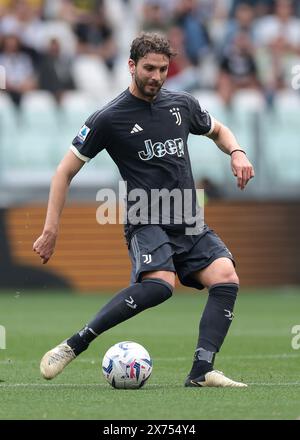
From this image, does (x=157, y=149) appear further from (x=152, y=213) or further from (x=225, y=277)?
(x=225, y=277)

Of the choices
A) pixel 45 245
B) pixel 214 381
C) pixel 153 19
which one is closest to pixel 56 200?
pixel 45 245

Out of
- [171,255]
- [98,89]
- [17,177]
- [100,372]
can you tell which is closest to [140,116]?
[171,255]

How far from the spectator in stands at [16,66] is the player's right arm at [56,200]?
1009 cm

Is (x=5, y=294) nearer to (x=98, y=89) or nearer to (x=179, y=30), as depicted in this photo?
(x=98, y=89)

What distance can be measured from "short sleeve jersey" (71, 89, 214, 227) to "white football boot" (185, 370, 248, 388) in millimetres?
1057

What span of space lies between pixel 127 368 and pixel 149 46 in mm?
2117

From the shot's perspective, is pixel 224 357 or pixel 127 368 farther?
pixel 224 357

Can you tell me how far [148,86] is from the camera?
8117 millimetres

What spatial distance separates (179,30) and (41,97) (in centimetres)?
290

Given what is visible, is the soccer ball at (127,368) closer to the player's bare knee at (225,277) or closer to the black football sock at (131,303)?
the black football sock at (131,303)

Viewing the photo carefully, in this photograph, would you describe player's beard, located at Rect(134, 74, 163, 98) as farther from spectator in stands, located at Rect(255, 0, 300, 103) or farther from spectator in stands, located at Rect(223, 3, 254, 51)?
spectator in stands, located at Rect(223, 3, 254, 51)

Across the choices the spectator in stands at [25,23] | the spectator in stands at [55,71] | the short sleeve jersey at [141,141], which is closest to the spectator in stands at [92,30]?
the spectator in stands at [25,23]

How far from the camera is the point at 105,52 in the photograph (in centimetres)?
1969
